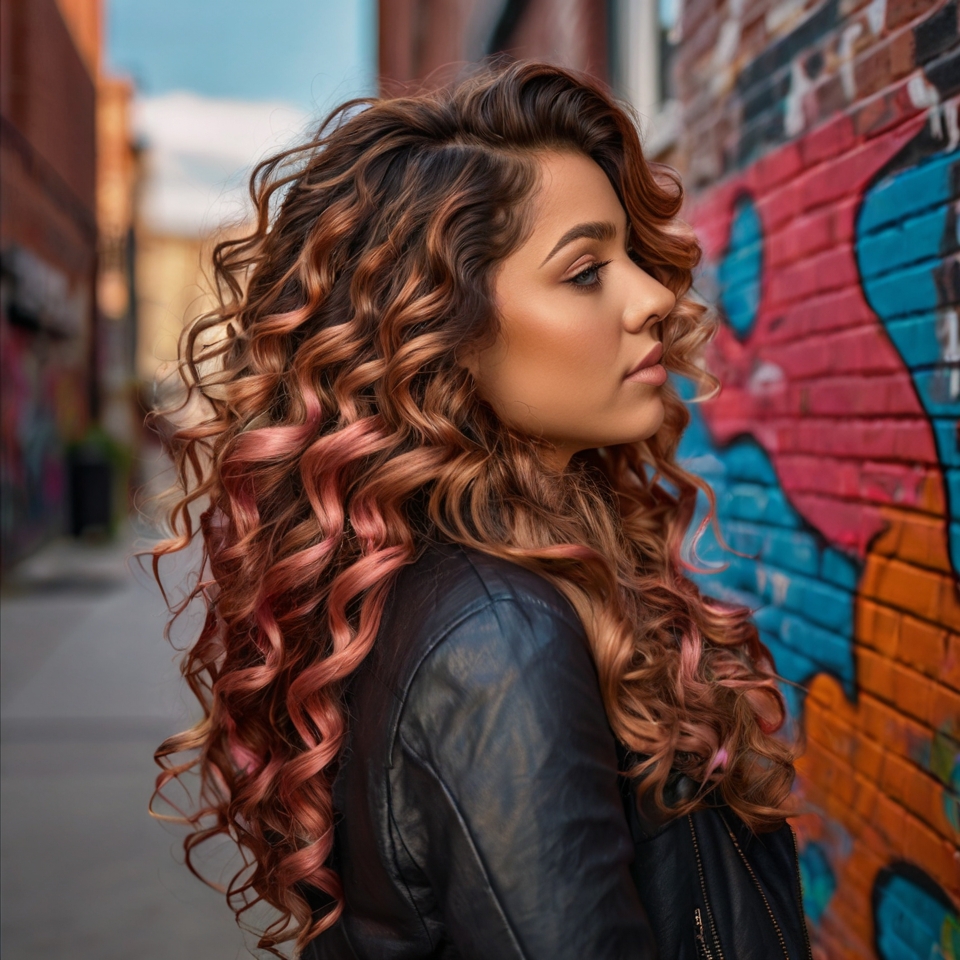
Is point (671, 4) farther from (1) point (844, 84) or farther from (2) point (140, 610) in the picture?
(2) point (140, 610)

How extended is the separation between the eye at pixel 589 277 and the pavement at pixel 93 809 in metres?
1.03

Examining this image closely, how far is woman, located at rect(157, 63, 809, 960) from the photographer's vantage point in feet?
4.14

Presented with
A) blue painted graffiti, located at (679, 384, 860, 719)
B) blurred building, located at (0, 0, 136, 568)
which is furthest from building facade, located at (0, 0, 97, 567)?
blue painted graffiti, located at (679, 384, 860, 719)

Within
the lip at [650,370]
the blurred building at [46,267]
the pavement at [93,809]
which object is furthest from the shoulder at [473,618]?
the blurred building at [46,267]

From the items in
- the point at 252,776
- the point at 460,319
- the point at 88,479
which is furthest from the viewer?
the point at 88,479

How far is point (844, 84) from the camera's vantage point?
2.71m

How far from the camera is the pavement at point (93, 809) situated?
3637mm

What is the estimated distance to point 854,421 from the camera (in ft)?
8.76

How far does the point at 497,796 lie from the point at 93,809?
4.05 meters

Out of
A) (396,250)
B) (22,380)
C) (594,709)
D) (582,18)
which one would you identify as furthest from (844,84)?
(22,380)

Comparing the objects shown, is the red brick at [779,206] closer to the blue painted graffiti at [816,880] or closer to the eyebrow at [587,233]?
the eyebrow at [587,233]

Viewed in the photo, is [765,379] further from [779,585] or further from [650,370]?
[650,370]

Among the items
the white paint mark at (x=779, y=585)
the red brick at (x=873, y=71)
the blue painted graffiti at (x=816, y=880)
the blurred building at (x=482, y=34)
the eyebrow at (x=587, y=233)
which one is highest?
the blurred building at (x=482, y=34)

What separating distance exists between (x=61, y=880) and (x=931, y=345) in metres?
3.75
